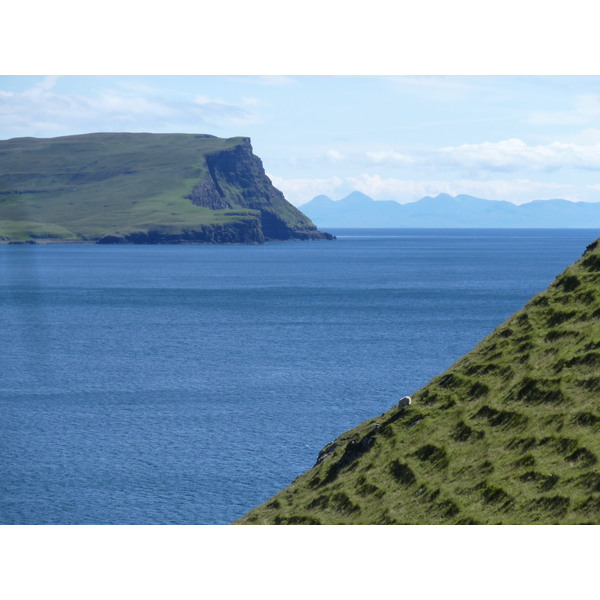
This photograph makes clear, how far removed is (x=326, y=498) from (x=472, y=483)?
7124 mm

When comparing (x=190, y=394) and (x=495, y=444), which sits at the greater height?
(x=495, y=444)

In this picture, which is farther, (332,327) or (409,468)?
(332,327)

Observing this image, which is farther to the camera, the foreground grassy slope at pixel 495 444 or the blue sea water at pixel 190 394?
the blue sea water at pixel 190 394

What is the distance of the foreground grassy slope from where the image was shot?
85.8ft

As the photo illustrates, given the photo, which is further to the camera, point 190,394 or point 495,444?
point 190,394

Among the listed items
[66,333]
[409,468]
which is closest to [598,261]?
[409,468]

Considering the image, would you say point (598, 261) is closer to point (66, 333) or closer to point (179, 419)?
point (179, 419)

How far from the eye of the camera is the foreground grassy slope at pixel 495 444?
26156 mm

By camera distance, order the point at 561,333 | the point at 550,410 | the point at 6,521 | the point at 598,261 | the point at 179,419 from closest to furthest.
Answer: the point at 550,410 < the point at 561,333 < the point at 598,261 < the point at 6,521 < the point at 179,419

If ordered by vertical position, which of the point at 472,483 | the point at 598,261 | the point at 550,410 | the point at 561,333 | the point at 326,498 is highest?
the point at 598,261

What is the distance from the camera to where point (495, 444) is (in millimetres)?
30203

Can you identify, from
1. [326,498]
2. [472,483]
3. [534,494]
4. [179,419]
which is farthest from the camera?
[179,419]

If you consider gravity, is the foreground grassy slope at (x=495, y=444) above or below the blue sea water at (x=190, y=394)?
above

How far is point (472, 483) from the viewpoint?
28328 mm
